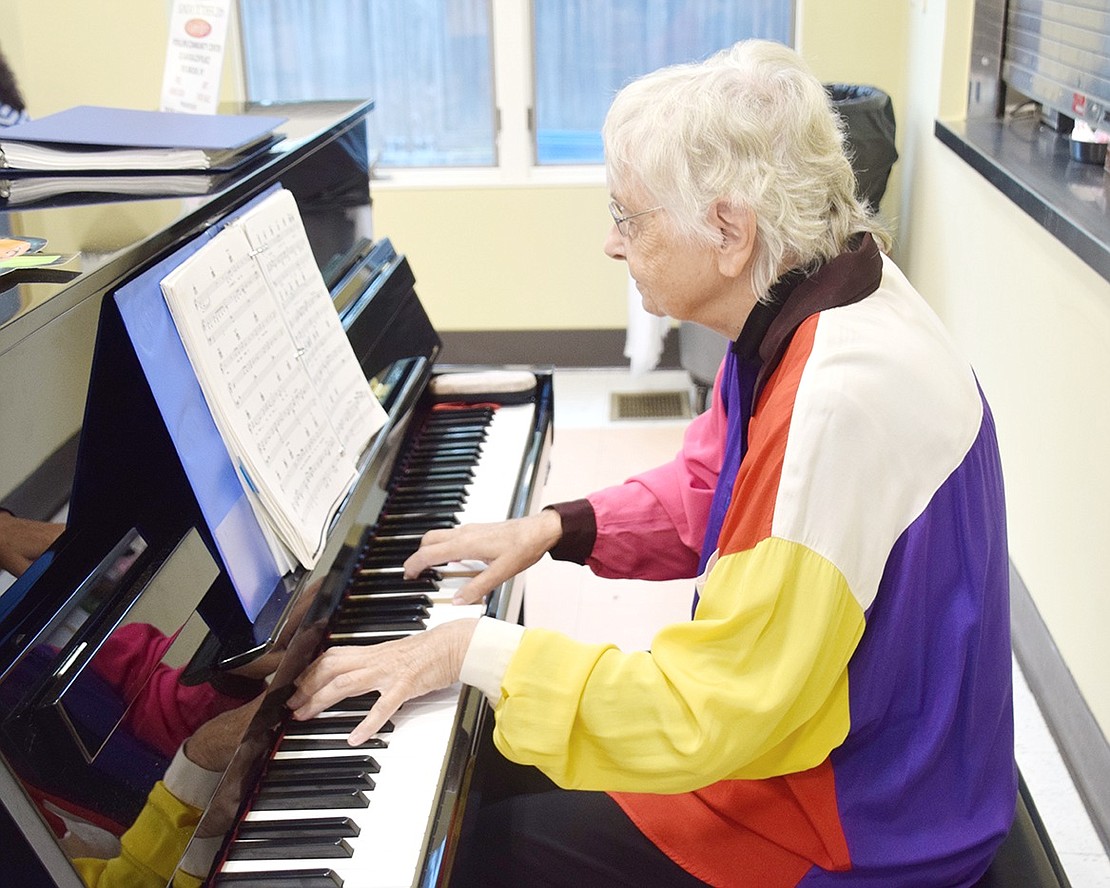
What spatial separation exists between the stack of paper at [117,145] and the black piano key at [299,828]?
0.88 meters

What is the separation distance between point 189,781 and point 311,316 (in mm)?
707

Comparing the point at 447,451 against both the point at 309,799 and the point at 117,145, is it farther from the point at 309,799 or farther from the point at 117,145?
the point at 309,799

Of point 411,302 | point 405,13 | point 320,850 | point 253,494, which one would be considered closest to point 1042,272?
point 411,302

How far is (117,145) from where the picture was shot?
5.34ft

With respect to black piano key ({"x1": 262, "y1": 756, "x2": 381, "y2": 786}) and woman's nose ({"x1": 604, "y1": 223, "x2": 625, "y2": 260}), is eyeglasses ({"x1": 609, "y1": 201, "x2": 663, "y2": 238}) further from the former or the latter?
black piano key ({"x1": 262, "y1": 756, "x2": 381, "y2": 786})

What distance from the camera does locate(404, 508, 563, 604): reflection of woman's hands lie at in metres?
1.61

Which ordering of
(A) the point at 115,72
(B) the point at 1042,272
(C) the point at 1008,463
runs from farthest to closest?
(A) the point at 115,72 → (C) the point at 1008,463 → (B) the point at 1042,272

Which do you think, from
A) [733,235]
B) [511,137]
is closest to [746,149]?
[733,235]

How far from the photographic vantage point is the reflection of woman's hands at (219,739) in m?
1.14

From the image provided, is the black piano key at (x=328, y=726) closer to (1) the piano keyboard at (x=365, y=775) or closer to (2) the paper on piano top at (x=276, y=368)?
(1) the piano keyboard at (x=365, y=775)

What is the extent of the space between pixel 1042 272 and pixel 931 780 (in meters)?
1.63

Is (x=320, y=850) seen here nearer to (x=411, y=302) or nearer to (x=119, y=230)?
(x=119, y=230)

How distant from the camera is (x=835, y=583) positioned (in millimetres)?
1131

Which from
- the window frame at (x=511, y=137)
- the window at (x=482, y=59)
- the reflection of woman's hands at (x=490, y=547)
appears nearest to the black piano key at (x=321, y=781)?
the reflection of woman's hands at (x=490, y=547)
